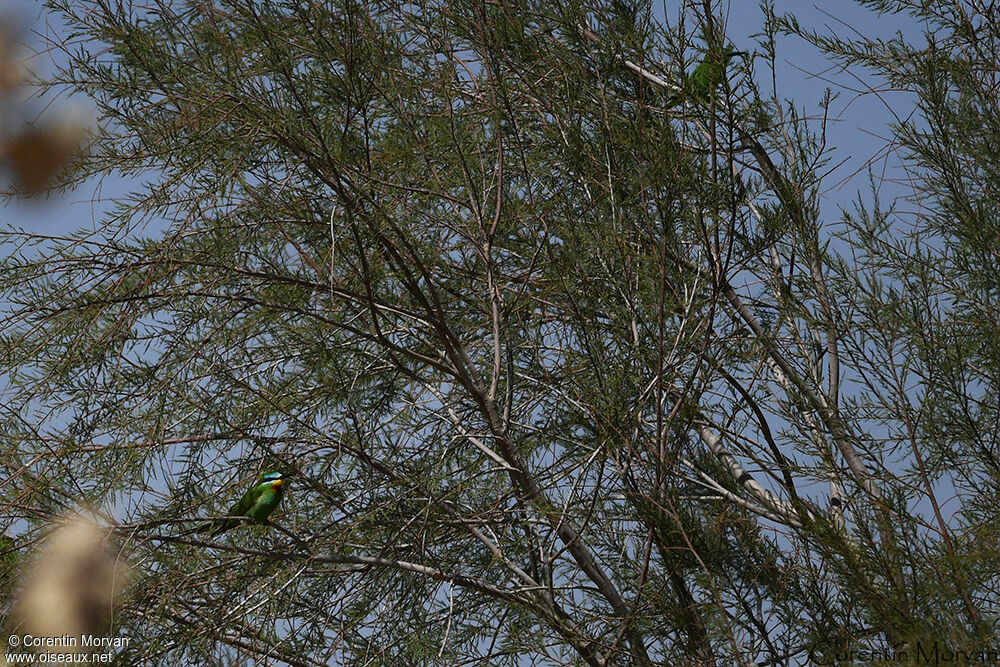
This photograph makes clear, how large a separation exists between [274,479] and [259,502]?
0.06 m

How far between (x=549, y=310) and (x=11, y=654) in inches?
66.4

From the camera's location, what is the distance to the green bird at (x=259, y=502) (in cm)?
223

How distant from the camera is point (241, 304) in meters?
2.36

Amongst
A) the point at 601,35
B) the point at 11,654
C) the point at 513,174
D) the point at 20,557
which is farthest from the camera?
the point at 513,174

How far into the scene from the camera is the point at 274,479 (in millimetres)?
2275

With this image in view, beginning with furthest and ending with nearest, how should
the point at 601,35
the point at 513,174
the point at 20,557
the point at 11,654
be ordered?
the point at 513,174 → the point at 601,35 → the point at 20,557 → the point at 11,654

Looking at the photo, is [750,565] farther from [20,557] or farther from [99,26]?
[99,26]

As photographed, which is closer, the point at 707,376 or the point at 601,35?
the point at 707,376

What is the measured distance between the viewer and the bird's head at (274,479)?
7.33 feet

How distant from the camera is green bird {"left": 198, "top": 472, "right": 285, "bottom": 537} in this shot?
87.8 inches

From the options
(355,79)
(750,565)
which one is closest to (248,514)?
(355,79)

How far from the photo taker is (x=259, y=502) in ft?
7.38

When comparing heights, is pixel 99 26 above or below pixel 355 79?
above

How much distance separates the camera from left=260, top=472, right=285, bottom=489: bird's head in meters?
2.23
